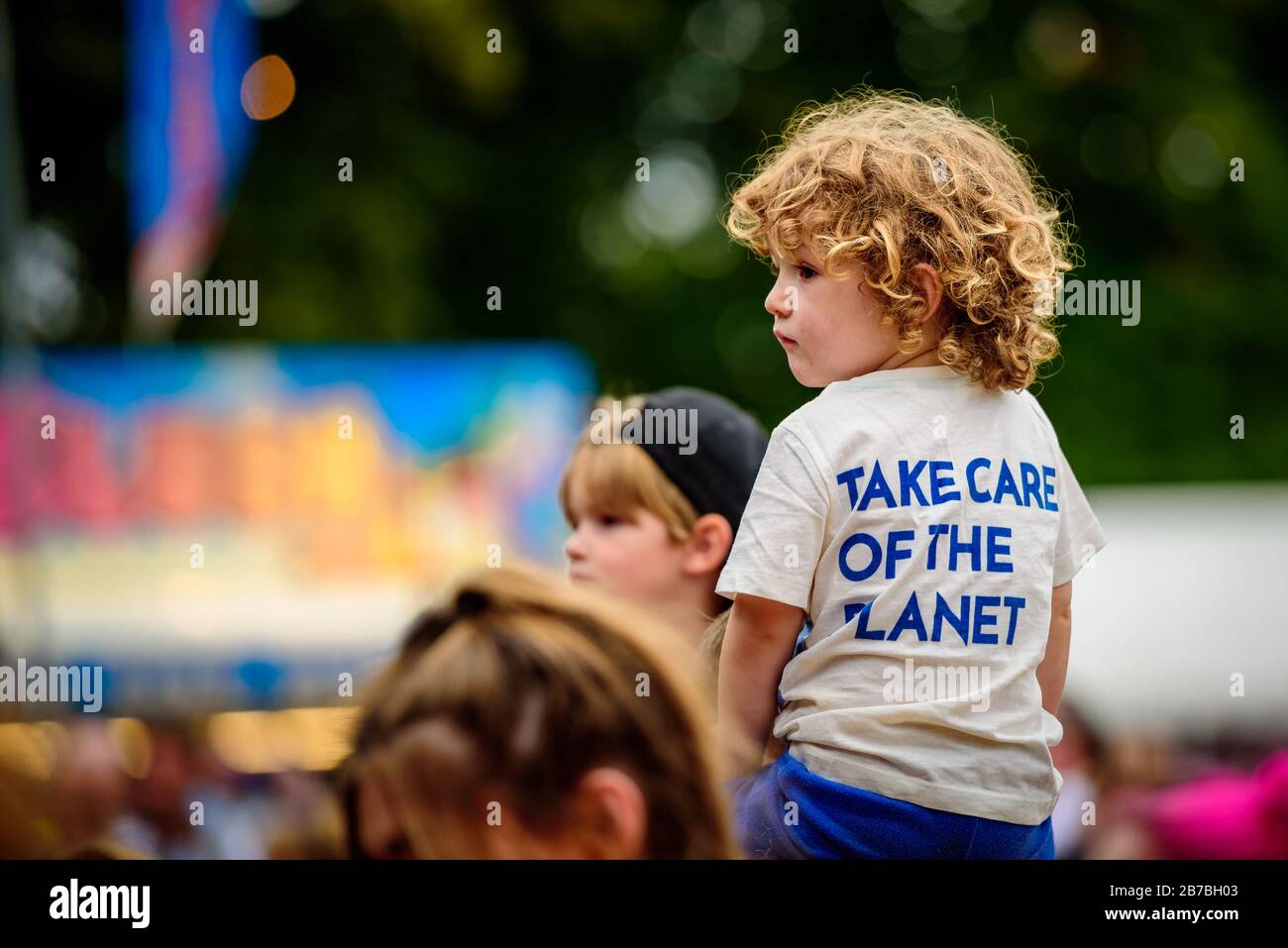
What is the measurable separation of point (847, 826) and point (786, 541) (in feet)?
1.28

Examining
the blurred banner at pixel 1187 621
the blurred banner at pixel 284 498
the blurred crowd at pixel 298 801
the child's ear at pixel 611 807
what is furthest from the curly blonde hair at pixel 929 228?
the blurred banner at pixel 284 498

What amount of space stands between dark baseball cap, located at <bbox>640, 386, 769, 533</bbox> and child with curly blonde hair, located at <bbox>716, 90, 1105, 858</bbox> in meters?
0.49

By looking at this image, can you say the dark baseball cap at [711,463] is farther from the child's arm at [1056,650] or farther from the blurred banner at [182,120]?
the blurred banner at [182,120]

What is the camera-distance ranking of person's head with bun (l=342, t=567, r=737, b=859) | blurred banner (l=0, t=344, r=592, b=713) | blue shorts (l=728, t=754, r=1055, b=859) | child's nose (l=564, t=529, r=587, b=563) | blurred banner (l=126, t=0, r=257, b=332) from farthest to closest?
blurred banner (l=126, t=0, r=257, b=332), blurred banner (l=0, t=344, r=592, b=713), child's nose (l=564, t=529, r=587, b=563), blue shorts (l=728, t=754, r=1055, b=859), person's head with bun (l=342, t=567, r=737, b=859)

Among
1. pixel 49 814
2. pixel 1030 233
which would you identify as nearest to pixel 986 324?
pixel 1030 233

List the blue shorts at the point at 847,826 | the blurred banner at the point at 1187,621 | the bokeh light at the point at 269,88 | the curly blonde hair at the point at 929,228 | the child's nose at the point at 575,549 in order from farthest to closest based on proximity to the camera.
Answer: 1. the bokeh light at the point at 269,88
2. the blurred banner at the point at 1187,621
3. the child's nose at the point at 575,549
4. the curly blonde hair at the point at 929,228
5. the blue shorts at the point at 847,826

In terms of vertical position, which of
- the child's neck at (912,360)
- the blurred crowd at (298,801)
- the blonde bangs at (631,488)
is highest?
the child's neck at (912,360)

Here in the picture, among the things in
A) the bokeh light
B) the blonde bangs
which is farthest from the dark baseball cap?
the bokeh light

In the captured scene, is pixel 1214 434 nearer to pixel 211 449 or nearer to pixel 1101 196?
pixel 1101 196

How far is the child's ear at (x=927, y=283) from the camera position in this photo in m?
2.21

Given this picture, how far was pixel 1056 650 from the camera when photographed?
2.30 metres

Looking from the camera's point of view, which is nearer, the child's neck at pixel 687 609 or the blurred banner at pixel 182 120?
the child's neck at pixel 687 609

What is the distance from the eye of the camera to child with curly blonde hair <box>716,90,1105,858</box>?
207 cm

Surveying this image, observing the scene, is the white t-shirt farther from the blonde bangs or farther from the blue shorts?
the blonde bangs
